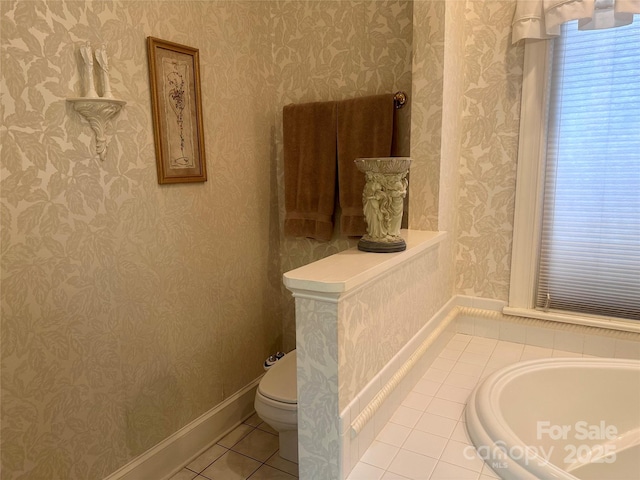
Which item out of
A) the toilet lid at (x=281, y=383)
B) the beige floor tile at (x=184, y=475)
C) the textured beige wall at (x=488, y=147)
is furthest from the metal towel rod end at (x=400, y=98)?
the beige floor tile at (x=184, y=475)

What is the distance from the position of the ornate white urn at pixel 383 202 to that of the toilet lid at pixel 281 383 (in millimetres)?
801

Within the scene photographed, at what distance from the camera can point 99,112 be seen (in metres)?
1.46

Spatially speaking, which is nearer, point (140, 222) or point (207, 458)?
point (140, 222)

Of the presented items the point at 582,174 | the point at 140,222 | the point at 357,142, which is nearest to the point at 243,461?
the point at 140,222

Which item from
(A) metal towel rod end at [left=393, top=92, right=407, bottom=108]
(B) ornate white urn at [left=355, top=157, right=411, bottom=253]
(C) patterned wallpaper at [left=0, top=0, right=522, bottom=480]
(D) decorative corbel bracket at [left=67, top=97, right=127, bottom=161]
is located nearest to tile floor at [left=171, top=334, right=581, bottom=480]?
(C) patterned wallpaper at [left=0, top=0, right=522, bottom=480]

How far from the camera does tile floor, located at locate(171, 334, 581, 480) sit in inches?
44.6

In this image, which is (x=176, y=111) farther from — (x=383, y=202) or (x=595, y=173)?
(x=595, y=173)

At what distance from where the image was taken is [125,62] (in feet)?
5.15

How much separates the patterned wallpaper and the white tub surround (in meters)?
0.60

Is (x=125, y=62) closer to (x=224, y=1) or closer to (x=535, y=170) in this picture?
(x=224, y=1)

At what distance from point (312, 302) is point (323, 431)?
343mm

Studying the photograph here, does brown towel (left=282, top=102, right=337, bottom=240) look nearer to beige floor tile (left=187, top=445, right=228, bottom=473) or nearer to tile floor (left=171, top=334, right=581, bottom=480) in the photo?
tile floor (left=171, top=334, right=581, bottom=480)

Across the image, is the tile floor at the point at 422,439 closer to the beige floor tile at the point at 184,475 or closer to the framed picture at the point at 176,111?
the beige floor tile at the point at 184,475

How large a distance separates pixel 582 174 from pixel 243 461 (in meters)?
1.92
